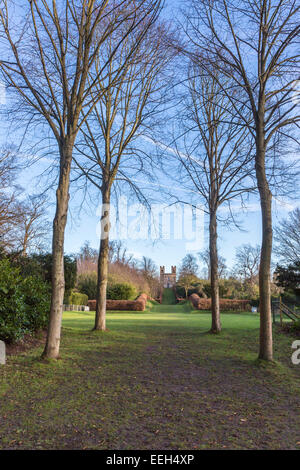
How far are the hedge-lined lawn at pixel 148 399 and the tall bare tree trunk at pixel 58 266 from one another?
394mm

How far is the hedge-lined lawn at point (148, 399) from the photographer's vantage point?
370 cm

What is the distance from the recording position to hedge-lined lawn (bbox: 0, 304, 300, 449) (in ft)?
12.1

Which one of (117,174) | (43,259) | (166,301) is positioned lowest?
(166,301)

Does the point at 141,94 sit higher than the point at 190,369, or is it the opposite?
the point at 141,94

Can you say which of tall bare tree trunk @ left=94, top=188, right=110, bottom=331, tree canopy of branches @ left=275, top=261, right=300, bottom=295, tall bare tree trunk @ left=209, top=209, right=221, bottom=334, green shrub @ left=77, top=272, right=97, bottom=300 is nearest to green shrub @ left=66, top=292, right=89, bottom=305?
green shrub @ left=77, top=272, right=97, bottom=300

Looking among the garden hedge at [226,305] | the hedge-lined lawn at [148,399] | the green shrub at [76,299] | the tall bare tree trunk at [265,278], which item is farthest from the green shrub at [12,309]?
the garden hedge at [226,305]

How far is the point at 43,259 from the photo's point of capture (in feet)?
69.8

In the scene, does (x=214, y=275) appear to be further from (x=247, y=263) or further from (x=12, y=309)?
(x=247, y=263)

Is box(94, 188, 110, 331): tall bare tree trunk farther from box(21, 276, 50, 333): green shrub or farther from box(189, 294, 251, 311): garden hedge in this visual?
box(189, 294, 251, 311): garden hedge

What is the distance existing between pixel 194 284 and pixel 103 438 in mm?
39101

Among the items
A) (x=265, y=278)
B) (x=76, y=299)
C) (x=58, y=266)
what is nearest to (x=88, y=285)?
(x=76, y=299)

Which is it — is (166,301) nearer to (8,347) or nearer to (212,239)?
(212,239)

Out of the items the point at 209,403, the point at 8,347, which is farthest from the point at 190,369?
the point at 8,347

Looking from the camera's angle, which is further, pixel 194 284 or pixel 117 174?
pixel 194 284
